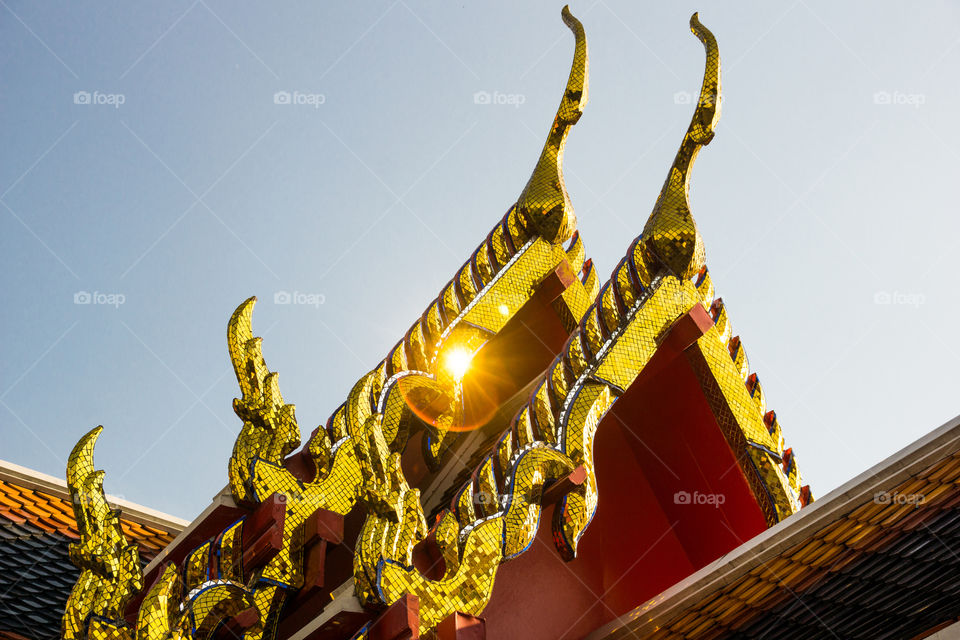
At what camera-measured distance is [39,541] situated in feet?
20.9

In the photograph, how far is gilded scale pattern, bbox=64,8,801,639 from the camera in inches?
143

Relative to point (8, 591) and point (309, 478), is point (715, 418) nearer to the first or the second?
point (309, 478)

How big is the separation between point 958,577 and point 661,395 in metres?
1.63

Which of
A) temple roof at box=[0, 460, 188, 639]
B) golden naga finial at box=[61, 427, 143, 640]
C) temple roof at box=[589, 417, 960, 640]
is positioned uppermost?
temple roof at box=[0, 460, 188, 639]

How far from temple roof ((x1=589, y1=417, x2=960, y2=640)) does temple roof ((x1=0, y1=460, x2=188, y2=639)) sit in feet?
11.5

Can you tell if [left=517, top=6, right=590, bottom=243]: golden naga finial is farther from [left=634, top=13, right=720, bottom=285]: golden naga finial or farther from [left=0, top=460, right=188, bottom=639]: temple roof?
[left=0, top=460, right=188, bottom=639]: temple roof

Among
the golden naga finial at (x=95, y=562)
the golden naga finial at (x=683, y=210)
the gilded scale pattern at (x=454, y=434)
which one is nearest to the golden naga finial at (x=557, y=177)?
the gilded scale pattern at (x=454, y=434)

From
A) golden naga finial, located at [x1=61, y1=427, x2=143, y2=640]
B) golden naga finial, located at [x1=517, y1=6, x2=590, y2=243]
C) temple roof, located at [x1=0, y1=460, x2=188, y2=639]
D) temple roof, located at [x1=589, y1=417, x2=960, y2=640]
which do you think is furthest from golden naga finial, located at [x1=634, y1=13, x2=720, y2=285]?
temple roof, located at [x1=0, y1=460, x2=188, y2=639]

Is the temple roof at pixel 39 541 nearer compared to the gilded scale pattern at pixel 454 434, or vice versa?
the gilded scale pattern at pixel 454 434

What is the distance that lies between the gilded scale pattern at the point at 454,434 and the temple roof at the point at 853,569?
1.79ft

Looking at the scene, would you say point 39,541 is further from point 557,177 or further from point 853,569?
point 853,569

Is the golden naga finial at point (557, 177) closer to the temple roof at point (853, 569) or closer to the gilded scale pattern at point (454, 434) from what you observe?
the gilded scale pattern at point (454, 434)

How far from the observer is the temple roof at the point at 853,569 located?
11.7ft

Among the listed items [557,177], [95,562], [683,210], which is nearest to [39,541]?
[95,562]
